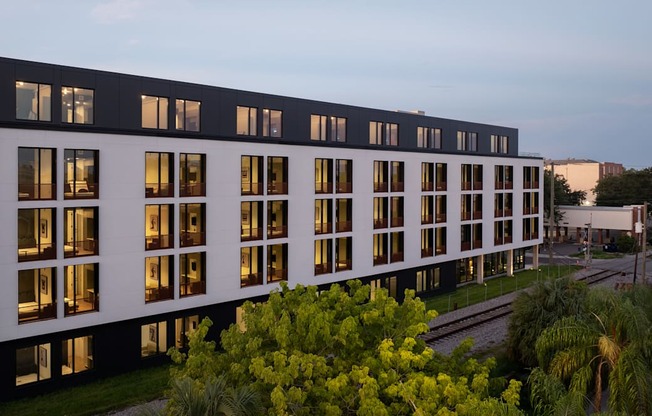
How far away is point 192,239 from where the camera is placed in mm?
33031

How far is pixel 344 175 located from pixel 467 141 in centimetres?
1838

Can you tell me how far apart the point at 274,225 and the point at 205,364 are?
20.8m

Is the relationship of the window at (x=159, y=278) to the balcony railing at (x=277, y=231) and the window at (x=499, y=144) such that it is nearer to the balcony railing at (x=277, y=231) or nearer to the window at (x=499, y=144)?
the balcony railing at (x=277, y=231)

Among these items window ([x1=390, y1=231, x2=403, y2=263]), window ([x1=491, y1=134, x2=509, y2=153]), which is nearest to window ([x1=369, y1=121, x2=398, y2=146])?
window ([x1=390, y1=231, x2=403, y2=263])

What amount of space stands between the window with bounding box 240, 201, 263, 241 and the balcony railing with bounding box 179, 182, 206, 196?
3.17 metres

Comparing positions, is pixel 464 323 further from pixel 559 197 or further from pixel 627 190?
pixel 627 190

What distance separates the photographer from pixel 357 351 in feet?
54.7

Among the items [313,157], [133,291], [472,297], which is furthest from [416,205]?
[133,291]

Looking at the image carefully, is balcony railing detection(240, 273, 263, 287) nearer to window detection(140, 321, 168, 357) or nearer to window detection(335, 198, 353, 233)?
window detection(140, 321, 168, 357)

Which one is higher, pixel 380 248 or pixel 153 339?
pixel 380 248

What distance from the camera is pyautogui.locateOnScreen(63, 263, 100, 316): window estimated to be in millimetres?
27922

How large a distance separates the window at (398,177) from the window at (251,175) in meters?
13.9

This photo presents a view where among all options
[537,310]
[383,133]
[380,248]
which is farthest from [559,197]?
[537,310]

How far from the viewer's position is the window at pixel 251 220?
3575 centimetres
